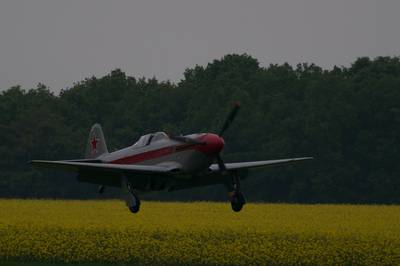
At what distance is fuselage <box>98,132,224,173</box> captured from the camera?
106ft

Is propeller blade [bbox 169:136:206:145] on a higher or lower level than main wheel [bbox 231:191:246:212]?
higher

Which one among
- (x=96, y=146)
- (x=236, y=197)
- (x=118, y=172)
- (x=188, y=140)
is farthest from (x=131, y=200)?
(x=96, y=146)

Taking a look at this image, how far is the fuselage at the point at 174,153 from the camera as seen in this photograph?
32281mm

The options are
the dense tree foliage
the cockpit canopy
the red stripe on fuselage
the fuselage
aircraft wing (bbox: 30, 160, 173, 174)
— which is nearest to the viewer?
the fuselage

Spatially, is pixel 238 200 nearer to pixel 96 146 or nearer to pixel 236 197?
pixel 236 197

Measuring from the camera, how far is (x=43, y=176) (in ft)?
312

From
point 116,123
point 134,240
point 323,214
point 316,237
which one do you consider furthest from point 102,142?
point 116,123

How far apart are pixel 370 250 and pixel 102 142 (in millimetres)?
11414

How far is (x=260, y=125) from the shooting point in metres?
99.1

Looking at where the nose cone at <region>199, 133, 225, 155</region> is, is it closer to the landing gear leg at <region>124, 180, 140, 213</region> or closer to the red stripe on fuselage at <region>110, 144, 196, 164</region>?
the red stripe on fuselage at <region>110, 144, 196, 164</region>

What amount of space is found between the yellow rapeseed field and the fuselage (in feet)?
21.3

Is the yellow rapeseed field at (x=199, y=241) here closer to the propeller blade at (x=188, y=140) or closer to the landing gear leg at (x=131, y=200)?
the landing gear leg at (x=131, y=200)

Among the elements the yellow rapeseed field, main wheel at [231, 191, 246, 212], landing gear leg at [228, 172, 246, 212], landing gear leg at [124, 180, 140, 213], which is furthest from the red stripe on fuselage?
the yellow rapeseed field

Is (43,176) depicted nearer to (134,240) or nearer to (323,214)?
(323,214)
